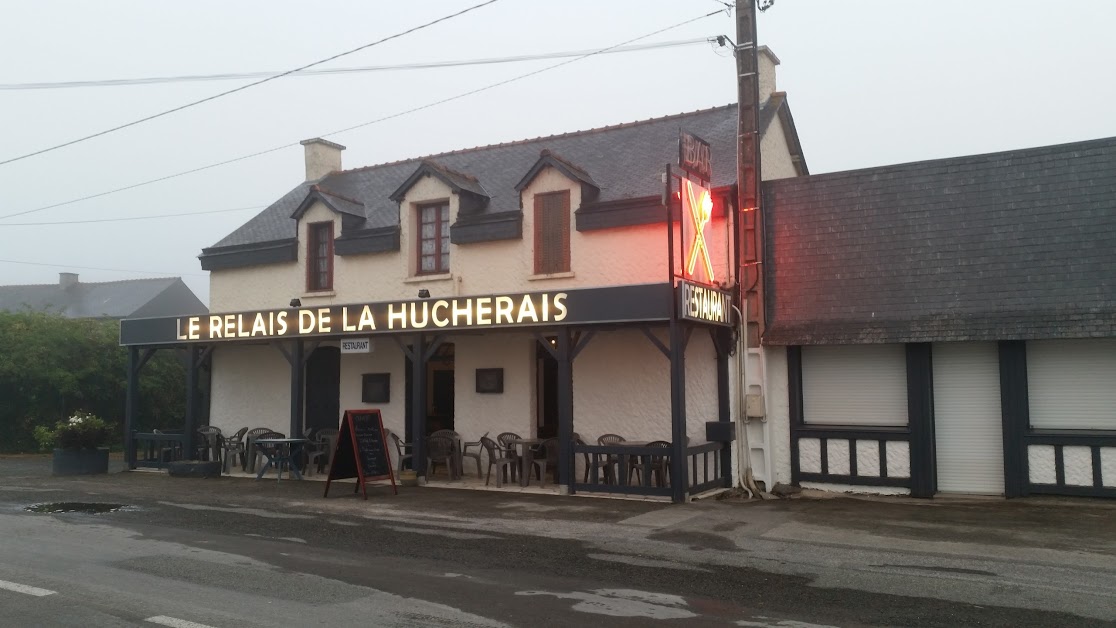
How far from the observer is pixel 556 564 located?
8.63 m

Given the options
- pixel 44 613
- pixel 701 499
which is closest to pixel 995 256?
pixel 701 499

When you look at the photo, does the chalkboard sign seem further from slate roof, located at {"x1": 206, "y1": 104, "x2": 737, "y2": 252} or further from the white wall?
the white wall

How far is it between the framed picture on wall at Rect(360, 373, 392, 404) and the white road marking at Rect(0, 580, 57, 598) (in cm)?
984

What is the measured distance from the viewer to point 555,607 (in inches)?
273

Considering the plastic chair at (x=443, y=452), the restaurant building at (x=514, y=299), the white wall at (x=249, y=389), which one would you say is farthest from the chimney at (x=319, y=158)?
the plastic chair at (x=443, y=452)

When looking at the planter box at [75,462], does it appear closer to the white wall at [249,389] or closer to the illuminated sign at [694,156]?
the white wall at [249,389]

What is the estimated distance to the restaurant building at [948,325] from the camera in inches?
480

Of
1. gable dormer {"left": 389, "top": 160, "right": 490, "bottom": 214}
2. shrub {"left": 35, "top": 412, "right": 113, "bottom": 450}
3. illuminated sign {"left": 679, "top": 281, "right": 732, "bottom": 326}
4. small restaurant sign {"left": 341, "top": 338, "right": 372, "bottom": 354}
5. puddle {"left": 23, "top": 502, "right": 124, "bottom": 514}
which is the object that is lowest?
puddle {"left": 23, "top": 502, "right": 124, "bottom": 514}

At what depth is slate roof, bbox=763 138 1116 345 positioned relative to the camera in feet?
40.0

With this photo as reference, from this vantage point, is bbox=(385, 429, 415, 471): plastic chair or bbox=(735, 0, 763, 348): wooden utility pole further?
bbox=(385, 429, 415, 471): plastic chair

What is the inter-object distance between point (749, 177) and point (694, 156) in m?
1.13

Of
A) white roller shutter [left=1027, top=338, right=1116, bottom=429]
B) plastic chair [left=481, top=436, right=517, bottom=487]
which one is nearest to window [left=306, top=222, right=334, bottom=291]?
plastic chair [left=481, top=436, right=517, bottom=487]

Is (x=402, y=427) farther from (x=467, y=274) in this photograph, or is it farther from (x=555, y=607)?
(x=555, y=607)

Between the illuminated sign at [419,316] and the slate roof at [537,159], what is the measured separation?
269cm
